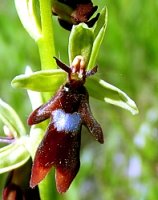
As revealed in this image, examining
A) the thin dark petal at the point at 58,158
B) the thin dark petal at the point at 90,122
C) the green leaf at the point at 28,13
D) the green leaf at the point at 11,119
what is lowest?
the green leaf at the point at 11,119

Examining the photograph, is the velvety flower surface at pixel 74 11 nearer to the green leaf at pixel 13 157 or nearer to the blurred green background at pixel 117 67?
the green leaf at pixel 13 157

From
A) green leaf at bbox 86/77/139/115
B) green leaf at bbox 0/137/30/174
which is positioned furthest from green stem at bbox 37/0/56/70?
green leaf at bbox 0/137/30/174

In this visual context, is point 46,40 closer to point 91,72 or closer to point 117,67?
point 91,72

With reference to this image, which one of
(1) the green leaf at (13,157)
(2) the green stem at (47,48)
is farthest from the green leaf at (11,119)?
(2) the green stem at (47,48)

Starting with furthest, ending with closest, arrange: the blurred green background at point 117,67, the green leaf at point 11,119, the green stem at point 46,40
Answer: the blurred green background at point 117,67, the green leaf at point 11,119, the green stem at point 46,40

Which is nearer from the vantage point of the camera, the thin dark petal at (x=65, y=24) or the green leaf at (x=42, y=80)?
the green leaf at (x=42, y=80)

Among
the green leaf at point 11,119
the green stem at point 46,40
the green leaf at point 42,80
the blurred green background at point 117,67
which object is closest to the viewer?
the green leaf at point 42,80
